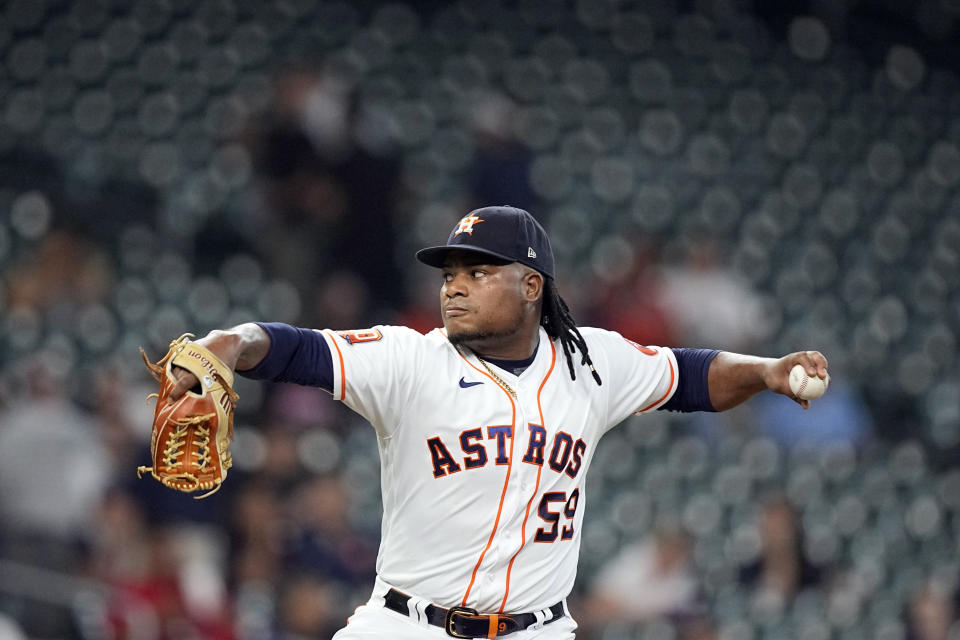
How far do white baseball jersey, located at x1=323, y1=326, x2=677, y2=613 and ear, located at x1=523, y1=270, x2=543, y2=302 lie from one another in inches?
7.9

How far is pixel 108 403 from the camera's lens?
5.41m

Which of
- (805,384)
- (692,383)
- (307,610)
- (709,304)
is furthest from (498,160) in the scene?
(805,384)

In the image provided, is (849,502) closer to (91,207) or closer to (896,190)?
(896,190)

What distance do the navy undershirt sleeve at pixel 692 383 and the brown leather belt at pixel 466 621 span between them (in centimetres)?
71

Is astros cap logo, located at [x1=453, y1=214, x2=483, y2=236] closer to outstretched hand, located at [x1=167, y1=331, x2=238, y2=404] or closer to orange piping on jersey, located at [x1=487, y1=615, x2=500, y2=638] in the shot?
outstretched hand, located at [x1=167, y1=331, x2=238, y2=404]

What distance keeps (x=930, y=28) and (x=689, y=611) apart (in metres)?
4.38

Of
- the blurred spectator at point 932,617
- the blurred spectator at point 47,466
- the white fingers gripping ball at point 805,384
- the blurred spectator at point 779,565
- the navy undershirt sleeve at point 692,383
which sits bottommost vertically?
the blurred spectator at point 932,617

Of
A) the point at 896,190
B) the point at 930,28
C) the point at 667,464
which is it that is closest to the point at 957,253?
the point at 896,190

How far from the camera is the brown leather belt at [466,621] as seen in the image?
2744mm

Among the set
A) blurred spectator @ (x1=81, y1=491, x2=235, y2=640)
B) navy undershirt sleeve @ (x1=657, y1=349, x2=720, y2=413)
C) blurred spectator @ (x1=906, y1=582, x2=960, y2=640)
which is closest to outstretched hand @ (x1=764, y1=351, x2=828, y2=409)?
navy undershirt sleeve @ (x1=657, y1=349, x2=720, y2=413)

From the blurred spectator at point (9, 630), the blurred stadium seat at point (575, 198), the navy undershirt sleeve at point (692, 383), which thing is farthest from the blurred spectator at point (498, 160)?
the navy undershirt sleeve at point (692, 383)

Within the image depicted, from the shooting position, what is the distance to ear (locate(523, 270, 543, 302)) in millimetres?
2926

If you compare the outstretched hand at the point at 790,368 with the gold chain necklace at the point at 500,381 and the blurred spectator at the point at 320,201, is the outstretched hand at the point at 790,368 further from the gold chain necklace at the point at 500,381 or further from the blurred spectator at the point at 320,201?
the blurred spectator at the point at 320,201

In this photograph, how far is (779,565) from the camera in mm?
5980
